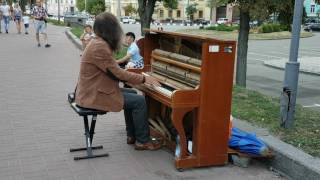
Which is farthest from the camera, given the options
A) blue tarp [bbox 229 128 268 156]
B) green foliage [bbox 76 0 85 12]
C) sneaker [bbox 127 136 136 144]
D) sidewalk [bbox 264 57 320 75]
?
green foliage [bbox 76 0 85 12]

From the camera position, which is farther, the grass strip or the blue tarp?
the grass strip

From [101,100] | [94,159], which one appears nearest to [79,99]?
[101,100]

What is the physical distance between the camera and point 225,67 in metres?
5.15

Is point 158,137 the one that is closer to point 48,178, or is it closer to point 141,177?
point 141,177

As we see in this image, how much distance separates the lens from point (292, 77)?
5977mm

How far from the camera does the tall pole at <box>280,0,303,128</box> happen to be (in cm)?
591

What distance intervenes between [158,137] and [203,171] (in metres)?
1.11

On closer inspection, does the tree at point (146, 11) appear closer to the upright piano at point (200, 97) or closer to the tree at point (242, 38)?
the tree at point (242, 38)

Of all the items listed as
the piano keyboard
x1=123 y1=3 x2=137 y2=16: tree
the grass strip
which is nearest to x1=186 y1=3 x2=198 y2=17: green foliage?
x1=123 y1=3 x2=137 y2=16: tree

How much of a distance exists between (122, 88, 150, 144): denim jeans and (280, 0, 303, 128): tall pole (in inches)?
66.7

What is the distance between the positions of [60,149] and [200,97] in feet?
6.31

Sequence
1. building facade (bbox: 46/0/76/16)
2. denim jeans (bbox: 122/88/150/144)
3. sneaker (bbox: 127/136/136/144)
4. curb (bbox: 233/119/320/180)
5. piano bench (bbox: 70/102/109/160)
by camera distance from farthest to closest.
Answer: building facade (bbox: 46/0/76/16) < sneaker (bbox: 127/136/136/144) < denim jeans (bbox: 122/88/150/144) < piano bench (bbox: 70/102/109/160) < curb (bbox: 233/119/320/180)

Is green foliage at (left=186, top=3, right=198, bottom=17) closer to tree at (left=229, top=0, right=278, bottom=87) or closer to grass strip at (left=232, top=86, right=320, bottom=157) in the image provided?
tree at (left=229, top=0, right=278, bottom=87)

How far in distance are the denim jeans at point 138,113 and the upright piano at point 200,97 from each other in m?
0.18
